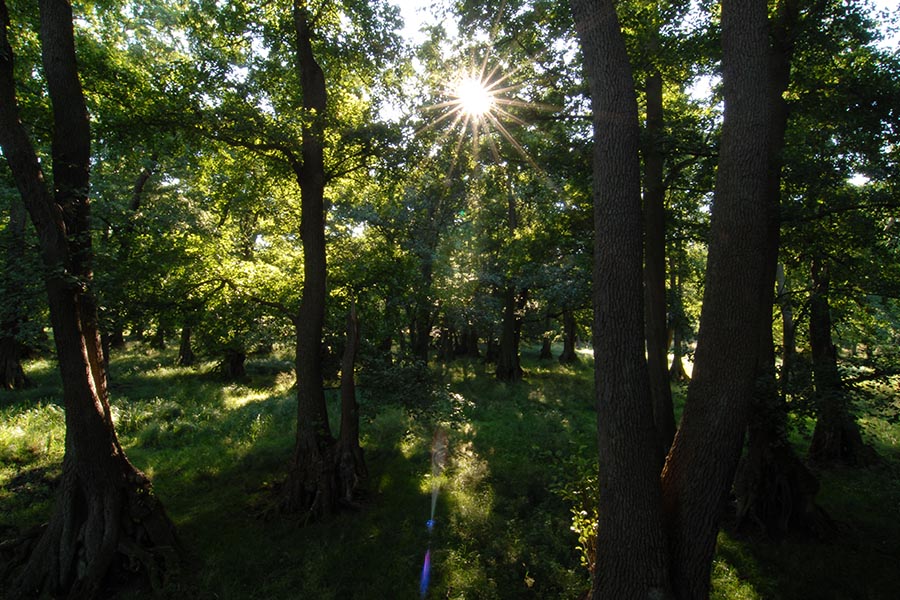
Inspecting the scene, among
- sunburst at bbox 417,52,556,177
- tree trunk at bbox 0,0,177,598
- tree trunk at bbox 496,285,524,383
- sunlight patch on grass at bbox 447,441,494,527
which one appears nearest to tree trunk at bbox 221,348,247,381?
tree trunk at bbox 496,285,524,383

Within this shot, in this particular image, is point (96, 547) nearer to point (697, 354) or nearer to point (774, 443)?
point (697, 354)

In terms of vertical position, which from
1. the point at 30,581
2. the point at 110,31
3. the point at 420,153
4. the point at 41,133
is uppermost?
the point at 110,31

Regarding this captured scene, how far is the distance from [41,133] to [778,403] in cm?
1311

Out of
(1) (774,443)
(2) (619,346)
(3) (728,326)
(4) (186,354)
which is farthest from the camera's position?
(4) (186,354)

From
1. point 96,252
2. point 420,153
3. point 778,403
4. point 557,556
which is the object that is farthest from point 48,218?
point 778,403

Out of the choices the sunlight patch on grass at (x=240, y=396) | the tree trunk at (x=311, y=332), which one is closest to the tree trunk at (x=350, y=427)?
the tree trunk at (x=311, y=332)

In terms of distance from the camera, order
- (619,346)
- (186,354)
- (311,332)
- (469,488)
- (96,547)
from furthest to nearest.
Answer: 1. (186,354)
2. (469,488)
3. (311,332)
4. (96,547)
5. (619,346)

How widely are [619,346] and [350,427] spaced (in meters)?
7.25

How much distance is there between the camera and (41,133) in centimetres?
773

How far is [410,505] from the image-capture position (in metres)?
9.43

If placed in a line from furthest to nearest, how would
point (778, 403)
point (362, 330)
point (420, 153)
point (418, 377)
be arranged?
point (362, 330) < point (418, 377) < point (420, 153) < point (778, 403)

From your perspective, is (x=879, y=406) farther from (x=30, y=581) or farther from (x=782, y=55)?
(x=30, y=581)

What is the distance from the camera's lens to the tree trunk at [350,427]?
9.52 metres

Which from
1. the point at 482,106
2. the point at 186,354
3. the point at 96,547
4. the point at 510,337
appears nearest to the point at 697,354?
the point at 482,106
